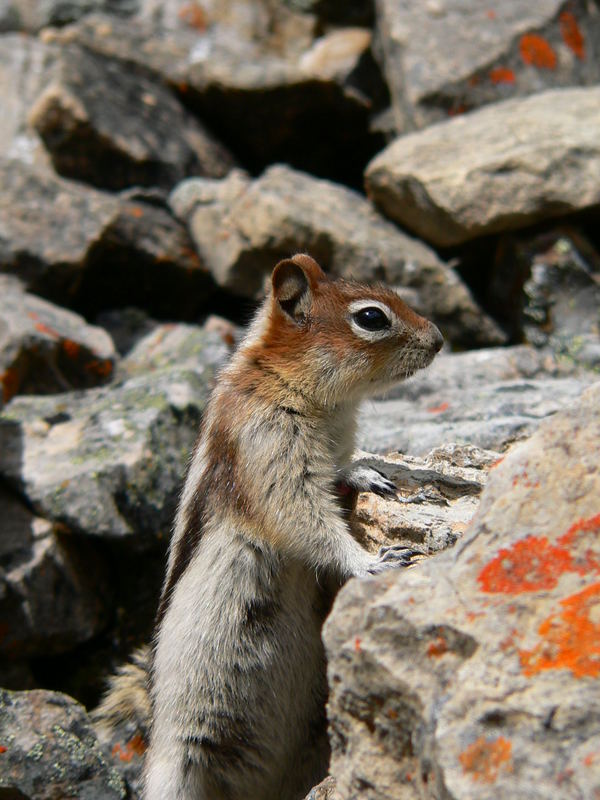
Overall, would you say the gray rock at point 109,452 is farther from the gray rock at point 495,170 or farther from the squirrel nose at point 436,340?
the gray rock at point 495,170

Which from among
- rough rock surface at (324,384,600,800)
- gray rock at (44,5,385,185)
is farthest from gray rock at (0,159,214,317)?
rough rock surface at (324,384,600,800)

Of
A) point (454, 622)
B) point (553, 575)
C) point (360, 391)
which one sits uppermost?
point (553, 575)

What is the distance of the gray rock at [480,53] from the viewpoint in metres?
8.83

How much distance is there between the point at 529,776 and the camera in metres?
2.31

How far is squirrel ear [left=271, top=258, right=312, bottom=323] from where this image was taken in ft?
15.1

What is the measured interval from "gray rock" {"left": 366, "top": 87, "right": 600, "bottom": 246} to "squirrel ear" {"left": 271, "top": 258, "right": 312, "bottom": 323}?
11.2 feet

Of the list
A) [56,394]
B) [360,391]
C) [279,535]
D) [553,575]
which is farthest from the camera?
[56,394]

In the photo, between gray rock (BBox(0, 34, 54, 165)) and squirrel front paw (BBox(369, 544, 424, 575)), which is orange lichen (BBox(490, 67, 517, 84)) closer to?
gray rock (BBox(0, 34, 54, 165))

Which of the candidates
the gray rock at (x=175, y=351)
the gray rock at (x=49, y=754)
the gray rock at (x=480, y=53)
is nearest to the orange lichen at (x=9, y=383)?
the gray rock at (x=175, y=351)

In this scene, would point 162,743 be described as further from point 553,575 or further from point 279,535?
point 553,575

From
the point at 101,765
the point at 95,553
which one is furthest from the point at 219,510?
the point at 95,553

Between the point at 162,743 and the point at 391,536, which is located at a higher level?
the point at 391,536

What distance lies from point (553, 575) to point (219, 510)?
1.82 meters

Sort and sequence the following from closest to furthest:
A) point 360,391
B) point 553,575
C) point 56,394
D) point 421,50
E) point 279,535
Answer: point 553,575, point 279,535, point 360,391, point 56,394, point 421,50
